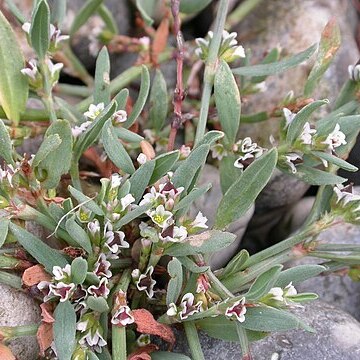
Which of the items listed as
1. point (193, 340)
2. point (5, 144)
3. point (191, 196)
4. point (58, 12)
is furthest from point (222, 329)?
point (58, 12)

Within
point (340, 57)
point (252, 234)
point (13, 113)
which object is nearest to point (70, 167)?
point (13, 113)

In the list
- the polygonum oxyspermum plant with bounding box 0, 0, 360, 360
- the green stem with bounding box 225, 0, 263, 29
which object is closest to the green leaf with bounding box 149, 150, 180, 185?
the polygonum oxyspermum plant with bounding box 0, 0, 360, 360

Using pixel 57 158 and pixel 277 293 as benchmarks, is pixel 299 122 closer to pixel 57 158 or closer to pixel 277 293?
pixel 277 293

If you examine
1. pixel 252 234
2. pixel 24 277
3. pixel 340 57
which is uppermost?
pixel 340 57

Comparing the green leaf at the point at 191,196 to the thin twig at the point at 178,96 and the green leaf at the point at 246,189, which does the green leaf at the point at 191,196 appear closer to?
the green leaf at the point at 246,189

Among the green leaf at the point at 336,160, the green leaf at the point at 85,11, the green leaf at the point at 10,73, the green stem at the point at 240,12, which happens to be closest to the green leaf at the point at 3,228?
the green leaf at the point at 10,73

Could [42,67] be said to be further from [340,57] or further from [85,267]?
[340,57]
